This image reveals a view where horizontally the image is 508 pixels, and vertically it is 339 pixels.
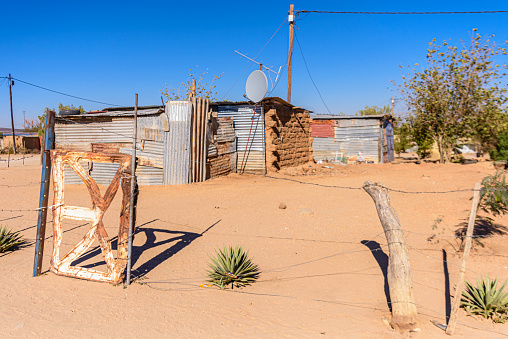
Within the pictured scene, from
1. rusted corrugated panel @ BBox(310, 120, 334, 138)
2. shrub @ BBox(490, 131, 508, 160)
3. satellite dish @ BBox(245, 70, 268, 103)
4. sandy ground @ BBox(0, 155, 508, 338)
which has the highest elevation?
satellite dish @ BBox(245, 70, 268, 103)

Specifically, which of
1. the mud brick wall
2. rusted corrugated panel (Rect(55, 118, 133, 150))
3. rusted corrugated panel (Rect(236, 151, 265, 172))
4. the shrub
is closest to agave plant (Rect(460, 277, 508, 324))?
the mud brick wall

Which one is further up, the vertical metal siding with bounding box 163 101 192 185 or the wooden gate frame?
the vertical metal siding with bounding box 163 101 192 185

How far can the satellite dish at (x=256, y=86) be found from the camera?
13.9 metres

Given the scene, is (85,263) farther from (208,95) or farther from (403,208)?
(208,95)

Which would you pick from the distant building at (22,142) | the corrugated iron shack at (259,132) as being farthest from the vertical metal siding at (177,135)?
the distant building at (22,142)

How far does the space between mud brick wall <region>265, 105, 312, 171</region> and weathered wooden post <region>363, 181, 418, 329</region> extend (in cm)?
1035

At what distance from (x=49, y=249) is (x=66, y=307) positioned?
287 cm

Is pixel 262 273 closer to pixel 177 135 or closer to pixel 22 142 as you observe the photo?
pixel 177 135

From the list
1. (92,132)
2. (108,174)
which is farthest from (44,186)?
(92,132)

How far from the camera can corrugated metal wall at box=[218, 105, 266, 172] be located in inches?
607

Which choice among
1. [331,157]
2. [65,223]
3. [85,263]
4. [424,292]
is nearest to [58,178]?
[85,263]

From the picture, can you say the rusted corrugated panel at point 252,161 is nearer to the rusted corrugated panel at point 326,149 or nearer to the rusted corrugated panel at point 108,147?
the rusted corrugated panel at point 108,147

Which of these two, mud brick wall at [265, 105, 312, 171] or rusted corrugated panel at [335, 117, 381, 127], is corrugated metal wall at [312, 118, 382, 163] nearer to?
rusted corrugated panel at [335, 117, 381, 127]

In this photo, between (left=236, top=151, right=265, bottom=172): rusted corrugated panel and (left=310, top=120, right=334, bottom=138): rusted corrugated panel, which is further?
(left=310, top=120, right=334, bottom=138): rusted corrugated panel
